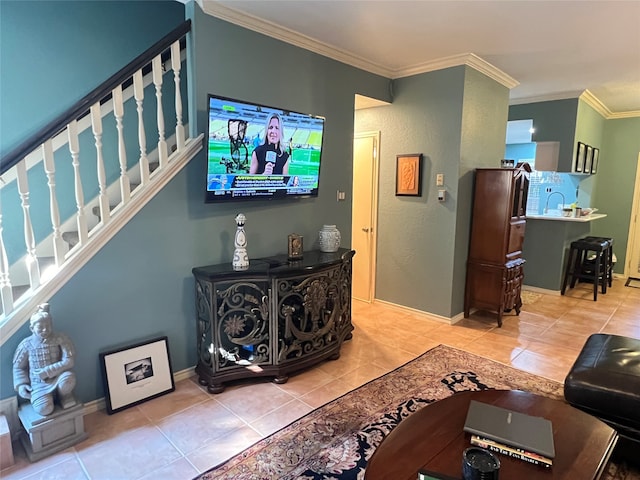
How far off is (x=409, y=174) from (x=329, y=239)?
→ 56.1 inches

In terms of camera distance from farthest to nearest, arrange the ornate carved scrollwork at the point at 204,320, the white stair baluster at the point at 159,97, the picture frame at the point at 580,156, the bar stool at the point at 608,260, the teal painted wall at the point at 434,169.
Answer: the bar stool at the point at 608,260, the picture frame at the point at 580,156, the teal painted wall at the point at 434,169, the ornate carved scrollwork at the point at 204,320, the white stair baluster at the point at 159,97

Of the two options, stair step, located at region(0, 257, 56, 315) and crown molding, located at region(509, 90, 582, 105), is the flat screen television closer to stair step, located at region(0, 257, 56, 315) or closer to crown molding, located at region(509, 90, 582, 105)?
stair step, located at region(0, 257, 56, 315)

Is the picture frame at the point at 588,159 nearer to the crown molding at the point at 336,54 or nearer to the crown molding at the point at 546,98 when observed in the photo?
the crown molding at the point at 546,98

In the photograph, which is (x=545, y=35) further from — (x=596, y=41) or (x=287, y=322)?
(x=287, y=322)

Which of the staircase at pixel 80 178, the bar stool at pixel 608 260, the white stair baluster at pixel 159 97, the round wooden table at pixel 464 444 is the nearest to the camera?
the round wooden table at pixel 464 444

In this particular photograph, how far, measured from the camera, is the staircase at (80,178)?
7.24 ft

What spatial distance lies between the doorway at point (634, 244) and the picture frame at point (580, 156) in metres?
1.46

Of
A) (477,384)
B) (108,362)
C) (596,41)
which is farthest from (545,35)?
(108,362)

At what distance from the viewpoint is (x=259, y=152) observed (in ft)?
9.64

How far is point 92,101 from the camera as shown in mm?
2336

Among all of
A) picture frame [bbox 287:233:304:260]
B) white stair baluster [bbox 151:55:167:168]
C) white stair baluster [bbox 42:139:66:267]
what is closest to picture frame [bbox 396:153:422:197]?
picture frame [bbox 287:233:304:260]

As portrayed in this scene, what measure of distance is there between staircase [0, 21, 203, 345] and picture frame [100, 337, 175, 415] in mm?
591

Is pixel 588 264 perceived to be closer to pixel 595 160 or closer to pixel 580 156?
pixel 580 156

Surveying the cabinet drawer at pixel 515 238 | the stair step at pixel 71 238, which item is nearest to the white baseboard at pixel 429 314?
the cabinet drawer at pixel 515 238
